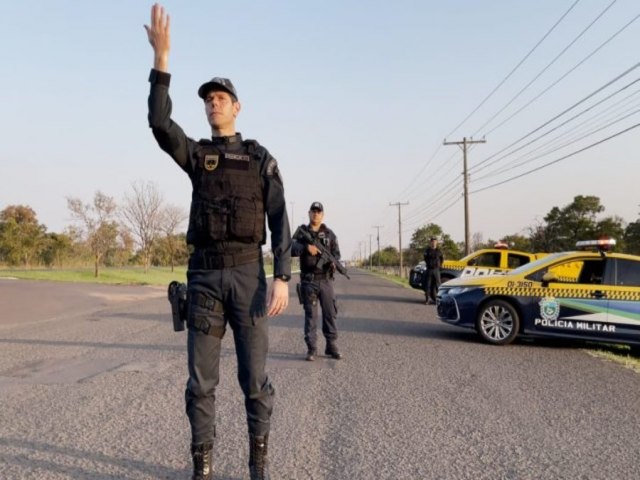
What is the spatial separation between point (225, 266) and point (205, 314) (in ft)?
0.93

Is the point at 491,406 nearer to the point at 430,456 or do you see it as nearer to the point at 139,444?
the point at 430,456

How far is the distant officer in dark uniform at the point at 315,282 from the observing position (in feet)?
22.5

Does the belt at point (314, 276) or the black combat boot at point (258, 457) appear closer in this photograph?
the black combat boot at point (258, 457)

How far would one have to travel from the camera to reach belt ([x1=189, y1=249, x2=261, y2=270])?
3027mm

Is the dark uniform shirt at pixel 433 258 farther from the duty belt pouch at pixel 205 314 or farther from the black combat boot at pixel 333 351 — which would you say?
the duty belt pouch at pixel 205 314

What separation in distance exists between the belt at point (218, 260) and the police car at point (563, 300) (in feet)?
21.1

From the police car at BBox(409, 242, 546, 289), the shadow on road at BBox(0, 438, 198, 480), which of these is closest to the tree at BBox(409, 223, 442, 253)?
the police car at BBox(409, 242, 546, 289)

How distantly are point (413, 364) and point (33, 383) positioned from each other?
4.15 meters

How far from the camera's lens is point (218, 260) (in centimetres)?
303

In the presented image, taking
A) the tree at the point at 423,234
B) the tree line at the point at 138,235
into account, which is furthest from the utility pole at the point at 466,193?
the tree at the point at 423,234

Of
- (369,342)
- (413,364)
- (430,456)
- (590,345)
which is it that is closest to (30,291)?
(369,342)

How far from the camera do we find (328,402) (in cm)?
480

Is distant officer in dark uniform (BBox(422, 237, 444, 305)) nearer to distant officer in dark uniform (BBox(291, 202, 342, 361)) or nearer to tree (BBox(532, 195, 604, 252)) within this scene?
distant officer in dark uniform (BBox(291, 202, 342, 361))

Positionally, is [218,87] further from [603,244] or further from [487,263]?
[487,263]
